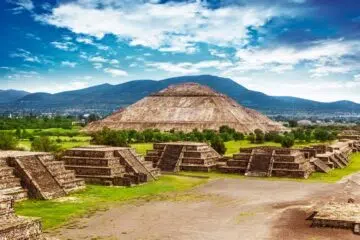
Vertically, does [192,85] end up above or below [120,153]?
above

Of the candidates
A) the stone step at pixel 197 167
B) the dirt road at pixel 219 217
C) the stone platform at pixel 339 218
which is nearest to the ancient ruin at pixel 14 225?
the dirt road at pixel 219 217

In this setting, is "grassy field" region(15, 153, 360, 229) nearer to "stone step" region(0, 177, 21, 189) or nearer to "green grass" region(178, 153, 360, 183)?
"green grass" region(178, 153, 360, 183)

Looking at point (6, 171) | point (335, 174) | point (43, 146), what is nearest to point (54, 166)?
point (6, 171)

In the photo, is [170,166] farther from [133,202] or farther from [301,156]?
[133,202]

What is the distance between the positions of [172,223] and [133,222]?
2158 mm

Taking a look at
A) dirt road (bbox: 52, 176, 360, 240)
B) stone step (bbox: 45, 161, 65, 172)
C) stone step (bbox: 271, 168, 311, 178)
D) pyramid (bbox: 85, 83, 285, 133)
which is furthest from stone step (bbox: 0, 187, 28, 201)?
pyramid (bbox: 85, 83, 285, 133)

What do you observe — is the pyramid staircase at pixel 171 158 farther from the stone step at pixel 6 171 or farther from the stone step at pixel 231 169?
the stone step at pixel 6 171

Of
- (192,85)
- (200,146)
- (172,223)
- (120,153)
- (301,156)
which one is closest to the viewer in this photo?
(172,223)

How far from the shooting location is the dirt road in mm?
26078

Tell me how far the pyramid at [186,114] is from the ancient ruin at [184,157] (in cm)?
6703

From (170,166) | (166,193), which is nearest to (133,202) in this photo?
(166,193)

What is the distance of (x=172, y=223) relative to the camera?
28656 millimetres

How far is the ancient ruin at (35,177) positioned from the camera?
3528 centimetres

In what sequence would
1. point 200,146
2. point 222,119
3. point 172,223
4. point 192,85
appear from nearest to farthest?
point 172,223 → point 200,146 → point 222,119 → point 192,85
